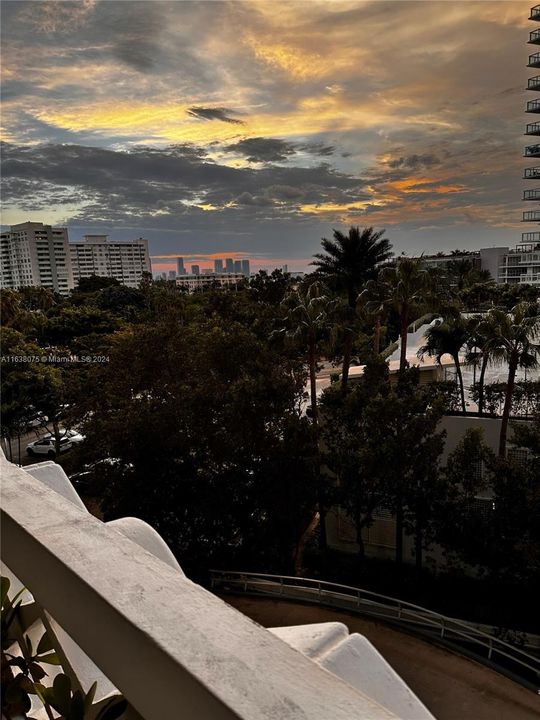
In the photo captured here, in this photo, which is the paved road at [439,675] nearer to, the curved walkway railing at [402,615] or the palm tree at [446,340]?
the curved walkway railing at [402,615]

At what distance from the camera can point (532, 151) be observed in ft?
215

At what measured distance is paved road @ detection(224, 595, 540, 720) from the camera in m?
6.95

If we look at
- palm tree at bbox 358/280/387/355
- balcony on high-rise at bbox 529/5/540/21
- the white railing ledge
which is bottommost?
the white railing ledge

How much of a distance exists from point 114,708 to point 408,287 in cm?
1725

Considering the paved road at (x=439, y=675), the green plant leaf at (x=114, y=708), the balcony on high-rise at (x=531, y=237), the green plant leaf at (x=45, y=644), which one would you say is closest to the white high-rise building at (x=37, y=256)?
the paved road at (x=439, y=675)

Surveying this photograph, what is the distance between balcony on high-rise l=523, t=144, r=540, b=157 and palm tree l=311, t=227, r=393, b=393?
51.1 metres

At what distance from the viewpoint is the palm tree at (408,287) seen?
16.9 m

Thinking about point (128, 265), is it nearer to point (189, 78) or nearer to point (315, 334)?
point (315, 334)

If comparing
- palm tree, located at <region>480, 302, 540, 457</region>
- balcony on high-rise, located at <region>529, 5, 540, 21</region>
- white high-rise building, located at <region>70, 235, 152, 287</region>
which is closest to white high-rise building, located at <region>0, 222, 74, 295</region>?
white high-rise building, located at <region>70, 235, 152, 287</region>

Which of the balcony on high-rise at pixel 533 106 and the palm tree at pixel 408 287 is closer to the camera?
the palm tree at pixel 408 287

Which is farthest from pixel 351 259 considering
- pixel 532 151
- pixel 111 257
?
pixel 111 257

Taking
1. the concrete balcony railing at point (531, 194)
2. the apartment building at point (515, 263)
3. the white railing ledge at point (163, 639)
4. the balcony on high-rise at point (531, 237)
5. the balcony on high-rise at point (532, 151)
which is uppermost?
the balcony on high-rise at point (532, 151)

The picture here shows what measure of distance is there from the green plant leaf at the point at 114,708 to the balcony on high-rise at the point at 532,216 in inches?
3051

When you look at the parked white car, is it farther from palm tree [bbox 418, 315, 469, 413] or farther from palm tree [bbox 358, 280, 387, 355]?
palm tree [bbox 418, 315, 469, 413]
